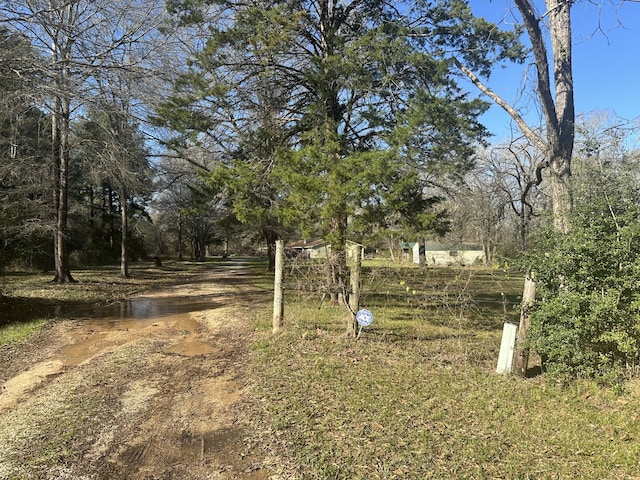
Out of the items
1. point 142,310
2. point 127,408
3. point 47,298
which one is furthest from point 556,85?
point 47,298

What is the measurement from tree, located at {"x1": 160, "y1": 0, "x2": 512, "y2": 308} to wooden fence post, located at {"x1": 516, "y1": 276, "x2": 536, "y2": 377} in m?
2.80

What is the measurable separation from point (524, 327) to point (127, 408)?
15.9ft

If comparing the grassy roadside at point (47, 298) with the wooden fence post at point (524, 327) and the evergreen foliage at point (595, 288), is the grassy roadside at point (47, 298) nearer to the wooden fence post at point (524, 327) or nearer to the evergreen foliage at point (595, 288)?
the wooden fence post at point (524, 327)

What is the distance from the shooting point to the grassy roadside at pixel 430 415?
3287 mm

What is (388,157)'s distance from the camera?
24.0ft

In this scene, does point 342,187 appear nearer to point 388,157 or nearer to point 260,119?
point 388,157

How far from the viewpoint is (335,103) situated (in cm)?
1007

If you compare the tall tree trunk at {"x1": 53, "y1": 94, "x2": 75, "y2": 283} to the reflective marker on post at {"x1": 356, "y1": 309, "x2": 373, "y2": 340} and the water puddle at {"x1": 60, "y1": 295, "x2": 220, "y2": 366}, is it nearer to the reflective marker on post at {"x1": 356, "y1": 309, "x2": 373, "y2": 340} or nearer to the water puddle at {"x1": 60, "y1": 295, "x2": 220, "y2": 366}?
the water puddle at {"x1": 60, "y1": 295, "x2": 220, "y2": 366}

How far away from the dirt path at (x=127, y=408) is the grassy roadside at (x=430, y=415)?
1.53 feet

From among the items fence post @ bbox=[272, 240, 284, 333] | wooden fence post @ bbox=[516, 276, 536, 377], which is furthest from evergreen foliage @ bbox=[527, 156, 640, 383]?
fence post @ bbox=[272, 240, 284, 333]

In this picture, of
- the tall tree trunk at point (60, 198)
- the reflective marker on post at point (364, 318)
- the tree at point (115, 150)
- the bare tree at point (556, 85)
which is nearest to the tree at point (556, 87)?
the bare tree at point (556, 85)

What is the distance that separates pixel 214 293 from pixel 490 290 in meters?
12.0

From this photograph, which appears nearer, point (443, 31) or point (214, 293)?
point (443, 31)

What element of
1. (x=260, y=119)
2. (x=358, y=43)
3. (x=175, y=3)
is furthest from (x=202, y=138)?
(x=358, y=43)
